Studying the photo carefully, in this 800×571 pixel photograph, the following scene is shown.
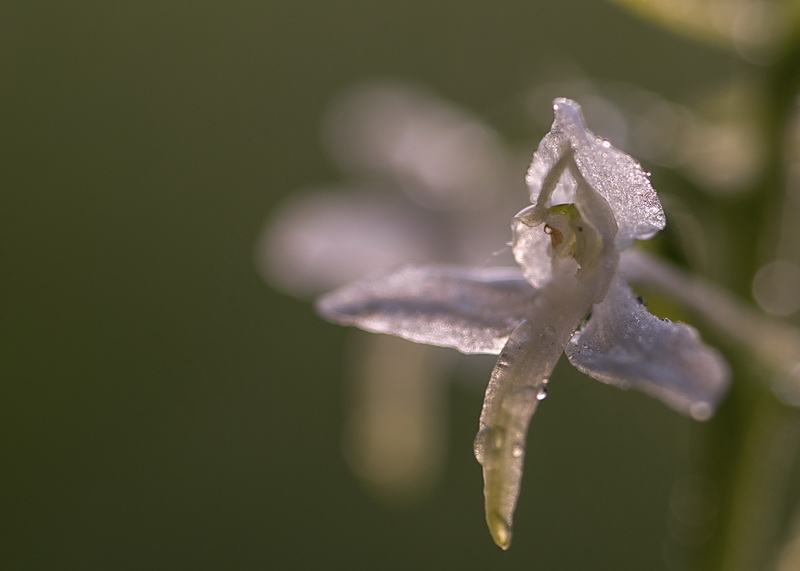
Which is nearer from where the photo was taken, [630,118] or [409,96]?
[630,118]

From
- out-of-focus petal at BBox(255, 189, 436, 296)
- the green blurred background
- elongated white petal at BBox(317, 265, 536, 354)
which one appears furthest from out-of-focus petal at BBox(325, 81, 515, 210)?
the green blurred background

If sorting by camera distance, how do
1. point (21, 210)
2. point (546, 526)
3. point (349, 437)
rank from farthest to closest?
point (21, 210) < point (546, 526) < point (349, 437)

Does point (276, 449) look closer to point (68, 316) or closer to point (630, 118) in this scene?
point (68, 316)

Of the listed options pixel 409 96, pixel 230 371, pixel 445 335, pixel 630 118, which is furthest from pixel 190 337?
pixel 445 335

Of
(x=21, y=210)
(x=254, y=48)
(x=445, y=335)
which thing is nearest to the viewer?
(x=445, y=335)

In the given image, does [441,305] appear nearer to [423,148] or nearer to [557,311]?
[557,311]

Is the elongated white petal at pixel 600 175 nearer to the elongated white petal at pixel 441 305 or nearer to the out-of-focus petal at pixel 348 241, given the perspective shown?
the elongated white petal at pixel 441 305

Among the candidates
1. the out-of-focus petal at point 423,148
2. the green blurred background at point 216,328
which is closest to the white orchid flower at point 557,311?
the out-of-focus petal at point 423,148
